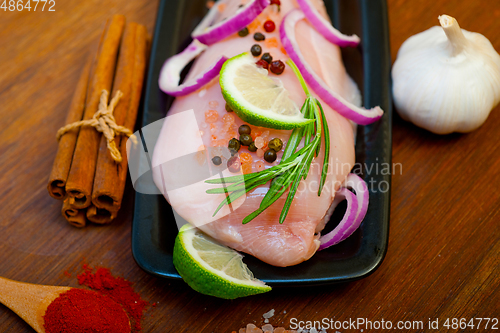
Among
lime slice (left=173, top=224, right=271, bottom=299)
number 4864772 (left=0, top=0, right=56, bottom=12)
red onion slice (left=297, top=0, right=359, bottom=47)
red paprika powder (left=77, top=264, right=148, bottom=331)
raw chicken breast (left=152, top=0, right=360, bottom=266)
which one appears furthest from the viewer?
number 4864772 (left=0, top=0, right=56, bottom=12)

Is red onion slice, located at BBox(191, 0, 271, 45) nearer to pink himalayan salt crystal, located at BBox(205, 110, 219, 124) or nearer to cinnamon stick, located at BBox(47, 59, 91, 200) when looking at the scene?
pink himalayan salt crystal, located at BBox(205, 110, 219, 124)

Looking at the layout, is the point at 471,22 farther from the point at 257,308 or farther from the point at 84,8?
the point at 84,8

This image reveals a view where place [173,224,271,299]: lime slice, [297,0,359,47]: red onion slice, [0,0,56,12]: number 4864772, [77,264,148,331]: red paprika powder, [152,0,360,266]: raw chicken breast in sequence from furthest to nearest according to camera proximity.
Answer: [0,0,56,12]: number 4864772 < [297,0,359,47]: red onion slice < [77,264,148,331]: red paprika powder < [152,0,360,266]: raw chicken breast < [173,224,271,299]: lime slice

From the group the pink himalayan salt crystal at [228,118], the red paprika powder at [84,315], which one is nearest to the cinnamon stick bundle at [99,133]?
the red paprika powder at [84,315]

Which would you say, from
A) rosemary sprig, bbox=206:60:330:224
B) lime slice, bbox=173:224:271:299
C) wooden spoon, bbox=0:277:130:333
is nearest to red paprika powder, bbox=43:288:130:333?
wooden spoon, bbox=0:277:130:333

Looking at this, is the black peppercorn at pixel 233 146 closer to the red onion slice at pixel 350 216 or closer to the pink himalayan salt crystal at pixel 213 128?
the pink himalayan salt crystal at pixel 213 128

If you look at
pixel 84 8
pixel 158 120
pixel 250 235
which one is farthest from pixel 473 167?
pixel 84 8

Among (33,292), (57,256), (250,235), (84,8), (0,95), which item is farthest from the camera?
(84,8)
